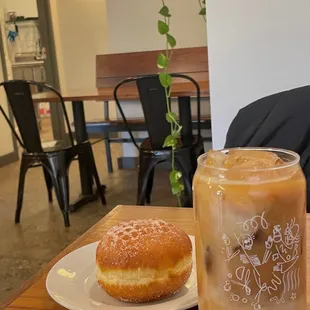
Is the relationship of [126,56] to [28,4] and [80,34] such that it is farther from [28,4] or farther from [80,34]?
[28,4]

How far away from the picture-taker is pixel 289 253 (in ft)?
1.47

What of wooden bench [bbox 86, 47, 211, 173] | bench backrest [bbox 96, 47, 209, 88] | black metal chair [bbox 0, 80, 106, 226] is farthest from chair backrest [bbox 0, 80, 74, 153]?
bench backrest [bbox 96, 47, 209, 88]

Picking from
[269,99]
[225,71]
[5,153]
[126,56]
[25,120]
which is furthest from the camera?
[5,153]

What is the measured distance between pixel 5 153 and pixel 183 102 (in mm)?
2214

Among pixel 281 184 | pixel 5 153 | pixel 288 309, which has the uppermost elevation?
pixel 281 184

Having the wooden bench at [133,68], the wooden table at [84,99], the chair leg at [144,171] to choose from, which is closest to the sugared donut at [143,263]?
the chair leg at [144,171]

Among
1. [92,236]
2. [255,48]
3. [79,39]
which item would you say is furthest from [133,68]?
[92,236]

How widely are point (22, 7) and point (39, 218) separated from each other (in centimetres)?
340

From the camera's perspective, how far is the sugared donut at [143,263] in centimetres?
58

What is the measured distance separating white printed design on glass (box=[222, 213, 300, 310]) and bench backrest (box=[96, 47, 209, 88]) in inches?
134

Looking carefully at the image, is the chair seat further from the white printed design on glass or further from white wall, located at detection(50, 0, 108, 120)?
white wall, located at detection(50, 0, 108, 120)

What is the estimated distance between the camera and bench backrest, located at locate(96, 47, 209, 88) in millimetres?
3895

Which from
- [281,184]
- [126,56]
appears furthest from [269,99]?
[126,56]

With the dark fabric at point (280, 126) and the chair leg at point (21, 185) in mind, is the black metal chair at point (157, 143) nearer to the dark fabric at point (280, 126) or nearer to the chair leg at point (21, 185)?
the chair leg at point (21, 185)
